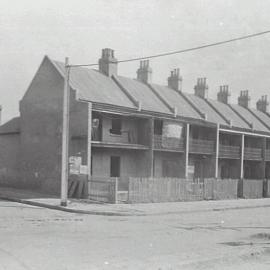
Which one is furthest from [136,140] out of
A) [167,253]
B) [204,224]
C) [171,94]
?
[167,253]

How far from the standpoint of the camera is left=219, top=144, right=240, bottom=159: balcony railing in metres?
38.3

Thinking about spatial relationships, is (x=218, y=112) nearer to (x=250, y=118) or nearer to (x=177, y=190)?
(x=250, y=118)

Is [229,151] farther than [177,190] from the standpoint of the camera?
Yes

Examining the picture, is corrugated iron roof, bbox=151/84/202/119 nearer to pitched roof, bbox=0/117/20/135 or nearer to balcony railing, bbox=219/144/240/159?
balcony railing, bbox=219/144/240/159

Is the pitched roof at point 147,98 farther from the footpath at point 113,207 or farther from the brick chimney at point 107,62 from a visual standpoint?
the footpath at point 113,207

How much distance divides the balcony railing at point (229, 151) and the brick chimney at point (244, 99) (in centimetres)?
1462

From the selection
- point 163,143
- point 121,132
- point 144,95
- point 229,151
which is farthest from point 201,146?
point 121,132

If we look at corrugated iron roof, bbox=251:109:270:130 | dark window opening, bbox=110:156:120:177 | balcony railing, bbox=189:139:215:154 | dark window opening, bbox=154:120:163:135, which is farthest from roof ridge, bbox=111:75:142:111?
corrugated iron roof, bbox=251:109:270:130

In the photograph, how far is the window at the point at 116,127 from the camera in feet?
101

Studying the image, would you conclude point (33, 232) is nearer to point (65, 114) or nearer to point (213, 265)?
point (213, 265)

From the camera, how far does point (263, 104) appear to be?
5672 centimetres

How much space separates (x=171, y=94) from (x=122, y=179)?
540 inches

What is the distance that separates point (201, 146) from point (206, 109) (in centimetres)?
762

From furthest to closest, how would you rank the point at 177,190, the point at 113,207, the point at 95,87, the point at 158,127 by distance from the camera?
the point at 158,127 → the point at 95,87 → the point at 177,190 → the point at 113,207
